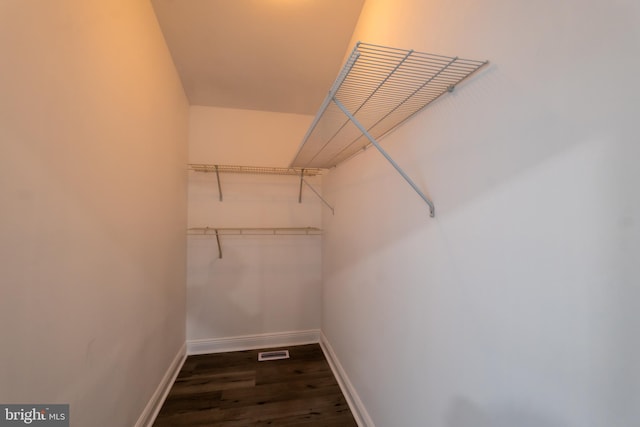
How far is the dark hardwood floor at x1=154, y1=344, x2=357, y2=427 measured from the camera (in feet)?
5.44

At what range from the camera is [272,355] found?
240 centimetres

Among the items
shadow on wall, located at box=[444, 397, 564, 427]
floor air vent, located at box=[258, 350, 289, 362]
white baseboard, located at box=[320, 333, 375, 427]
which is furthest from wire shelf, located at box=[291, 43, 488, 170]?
floor air vent, located at box=[258, 350, 289, 362]

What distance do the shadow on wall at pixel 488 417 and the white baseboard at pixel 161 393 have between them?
5.63ft

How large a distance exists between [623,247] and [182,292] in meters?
2.69

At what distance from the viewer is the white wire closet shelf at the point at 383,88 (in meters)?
0.72

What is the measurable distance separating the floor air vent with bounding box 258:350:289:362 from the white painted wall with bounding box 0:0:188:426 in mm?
907

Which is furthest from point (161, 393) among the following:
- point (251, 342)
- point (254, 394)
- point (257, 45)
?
point (257, 45)

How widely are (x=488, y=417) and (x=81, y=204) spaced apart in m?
1.57

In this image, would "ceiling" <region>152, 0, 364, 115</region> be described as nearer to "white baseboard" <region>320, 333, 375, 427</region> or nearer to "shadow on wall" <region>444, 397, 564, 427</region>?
"shadow on wall" <region>444, 397, 564, 427</region>

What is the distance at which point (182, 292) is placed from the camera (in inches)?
90.3

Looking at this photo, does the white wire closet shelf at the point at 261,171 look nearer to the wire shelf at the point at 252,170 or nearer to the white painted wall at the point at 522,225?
the wire shelf at the point at 252,170

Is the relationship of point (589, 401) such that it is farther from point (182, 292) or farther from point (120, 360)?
point (182, 292)

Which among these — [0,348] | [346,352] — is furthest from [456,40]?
[346,352]

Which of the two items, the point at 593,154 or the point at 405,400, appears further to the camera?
the point at 405,400
